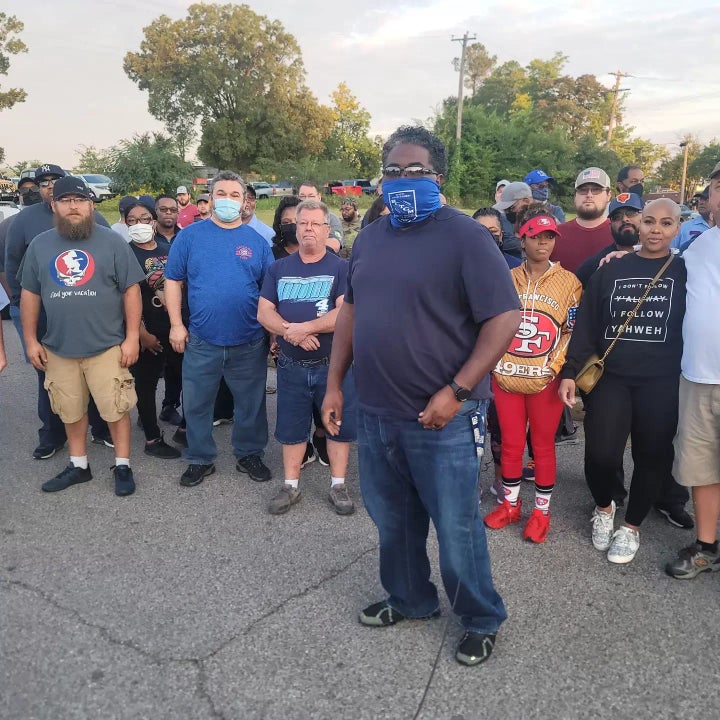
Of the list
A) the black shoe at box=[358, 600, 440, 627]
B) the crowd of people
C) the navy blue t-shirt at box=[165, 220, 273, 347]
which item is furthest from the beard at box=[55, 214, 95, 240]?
the black shoe at box=[358, 600, 440, 627]

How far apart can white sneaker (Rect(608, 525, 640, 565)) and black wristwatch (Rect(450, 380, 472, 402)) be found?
1728 mm

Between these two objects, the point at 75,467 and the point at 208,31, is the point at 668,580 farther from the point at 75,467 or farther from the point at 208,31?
the point at 208,31

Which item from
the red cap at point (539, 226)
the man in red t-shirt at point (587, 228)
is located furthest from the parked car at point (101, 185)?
the red cap at point (539, 226)

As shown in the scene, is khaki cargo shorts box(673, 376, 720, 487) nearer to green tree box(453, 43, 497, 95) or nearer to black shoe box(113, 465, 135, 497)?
black shoe box(113, 465, 135, 497)

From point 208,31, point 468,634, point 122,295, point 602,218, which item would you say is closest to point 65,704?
point 468,634

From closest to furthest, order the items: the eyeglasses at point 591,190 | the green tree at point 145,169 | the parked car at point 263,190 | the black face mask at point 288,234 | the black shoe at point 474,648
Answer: the black shoe at point 474,648 → the eyeglasses at point 591,190 → the black face mask at point 288,234 → the green tree at point 145,169 → the parked car at point 263,190

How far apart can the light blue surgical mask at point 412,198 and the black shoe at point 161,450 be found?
329 cm

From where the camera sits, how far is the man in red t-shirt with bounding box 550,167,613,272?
15.1 feet

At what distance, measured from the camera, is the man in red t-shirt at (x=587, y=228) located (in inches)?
182

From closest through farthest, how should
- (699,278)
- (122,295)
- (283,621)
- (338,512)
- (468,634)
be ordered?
1. (468,634)
2. (283,621)
3. (699,278)
4. (338,512)
5. (122,295)

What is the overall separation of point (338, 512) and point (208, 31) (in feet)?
159

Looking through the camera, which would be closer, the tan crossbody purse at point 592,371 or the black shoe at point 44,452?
the tan crossbody purse at point 592,371

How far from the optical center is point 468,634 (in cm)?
268

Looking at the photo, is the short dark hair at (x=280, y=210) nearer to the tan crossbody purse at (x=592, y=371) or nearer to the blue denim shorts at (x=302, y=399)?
the blue denim shorts at (x=302, y=399)
